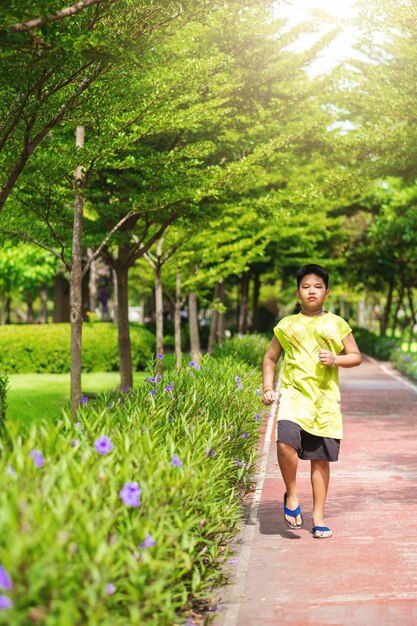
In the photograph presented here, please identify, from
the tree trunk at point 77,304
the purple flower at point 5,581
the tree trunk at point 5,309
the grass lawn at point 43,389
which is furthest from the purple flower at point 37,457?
the tree trunk at point 5,309

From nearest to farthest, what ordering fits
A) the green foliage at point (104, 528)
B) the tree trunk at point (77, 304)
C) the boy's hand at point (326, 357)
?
the green foliage at point (104, 528), the boy's hand at point (326, 357), the tree trunk at point (77, 304)

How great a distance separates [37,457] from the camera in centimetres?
456

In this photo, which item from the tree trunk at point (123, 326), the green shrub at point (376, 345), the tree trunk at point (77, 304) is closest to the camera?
the tree trunk at point (77, 304)

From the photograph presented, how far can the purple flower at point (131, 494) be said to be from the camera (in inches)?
177

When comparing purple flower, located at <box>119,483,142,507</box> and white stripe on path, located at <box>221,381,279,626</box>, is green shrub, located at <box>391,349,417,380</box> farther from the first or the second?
purple flower, located at <box>119,483,142,507</box>

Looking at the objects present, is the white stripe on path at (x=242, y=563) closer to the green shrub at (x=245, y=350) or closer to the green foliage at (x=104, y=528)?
the green foliage at (x=104, y=528)

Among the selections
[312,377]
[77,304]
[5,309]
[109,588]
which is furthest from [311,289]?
[5,309]

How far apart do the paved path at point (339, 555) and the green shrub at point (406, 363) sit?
1318cm

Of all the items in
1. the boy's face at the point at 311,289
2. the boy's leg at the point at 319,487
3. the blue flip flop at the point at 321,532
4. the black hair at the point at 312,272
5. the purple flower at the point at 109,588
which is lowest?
the blue flip flop at the point at 321,532

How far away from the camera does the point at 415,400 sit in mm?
19438

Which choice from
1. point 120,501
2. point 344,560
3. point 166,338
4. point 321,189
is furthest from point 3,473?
point 166,338

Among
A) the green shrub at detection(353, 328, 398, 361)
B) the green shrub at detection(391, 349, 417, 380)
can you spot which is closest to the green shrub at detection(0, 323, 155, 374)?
the green shrub at detection(391, 349, 417, 380)

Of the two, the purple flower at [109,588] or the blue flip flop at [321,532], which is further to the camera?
the blue flip flop at [321,532]

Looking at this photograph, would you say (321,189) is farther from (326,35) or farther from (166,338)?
(166,338)
